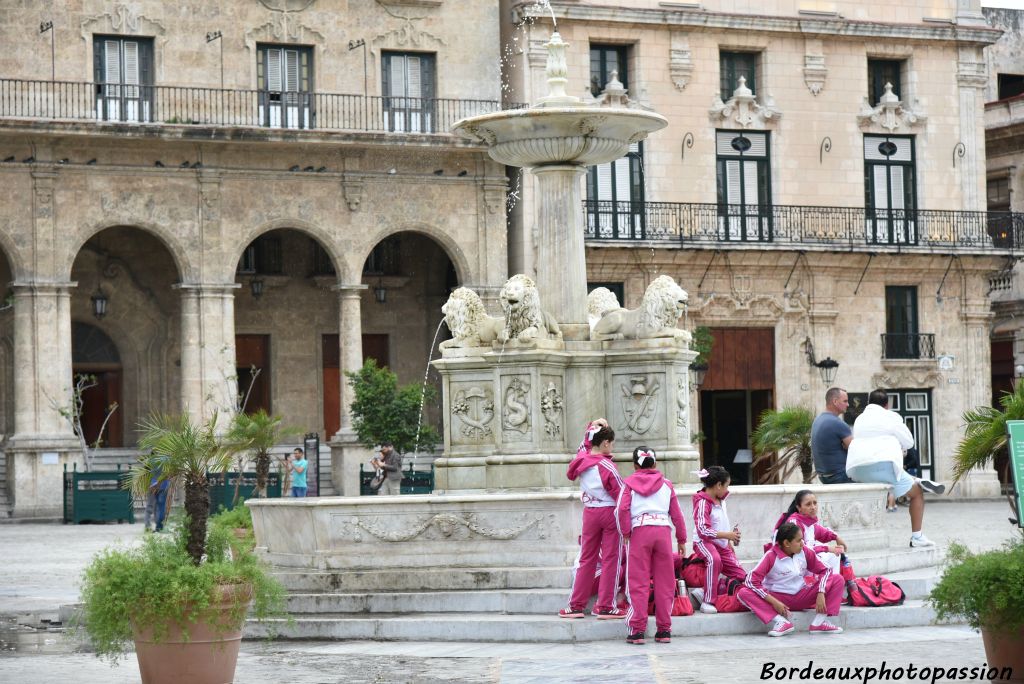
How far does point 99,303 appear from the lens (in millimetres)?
36969

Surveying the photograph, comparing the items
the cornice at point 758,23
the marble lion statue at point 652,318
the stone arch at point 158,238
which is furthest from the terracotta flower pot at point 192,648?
the cornice at point 758,23

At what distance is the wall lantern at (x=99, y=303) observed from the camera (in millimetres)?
37000

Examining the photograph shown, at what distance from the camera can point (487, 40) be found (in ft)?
124

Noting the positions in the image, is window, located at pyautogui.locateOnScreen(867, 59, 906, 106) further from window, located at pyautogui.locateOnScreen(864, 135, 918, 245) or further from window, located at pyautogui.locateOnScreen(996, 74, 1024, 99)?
window, located at pyautogui.locateOnScreen(996, 74, 1024, 99)

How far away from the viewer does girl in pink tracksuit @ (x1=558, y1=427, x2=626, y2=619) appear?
13.1 metres

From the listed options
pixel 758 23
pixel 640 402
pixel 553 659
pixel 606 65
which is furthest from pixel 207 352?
pixel 553 659

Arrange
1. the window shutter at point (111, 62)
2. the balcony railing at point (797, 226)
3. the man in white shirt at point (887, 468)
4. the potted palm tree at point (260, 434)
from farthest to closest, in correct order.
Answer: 1. the balcony railing at point (797, 226)
2. the window shutter at point (111, 62)
3. the potted palm tree at point (260, 434)
4. the man in white shirt at point (887, 468)

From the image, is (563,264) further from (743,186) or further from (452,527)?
(743,186)

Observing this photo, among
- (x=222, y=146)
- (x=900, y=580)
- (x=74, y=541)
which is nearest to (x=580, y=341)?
(x=900, y=580)

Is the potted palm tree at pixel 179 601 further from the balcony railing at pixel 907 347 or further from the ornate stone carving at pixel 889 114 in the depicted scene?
the ornate stone carving at pixel 889 114

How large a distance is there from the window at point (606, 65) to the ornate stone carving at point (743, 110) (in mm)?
2130

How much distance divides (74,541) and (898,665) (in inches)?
718

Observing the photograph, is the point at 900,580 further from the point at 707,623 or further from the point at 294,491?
the point at 294,491

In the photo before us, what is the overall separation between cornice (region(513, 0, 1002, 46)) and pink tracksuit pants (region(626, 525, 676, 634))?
2554 centimetres
